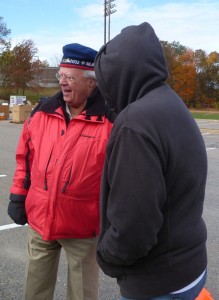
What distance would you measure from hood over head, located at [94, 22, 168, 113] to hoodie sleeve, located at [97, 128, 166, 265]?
0.22m

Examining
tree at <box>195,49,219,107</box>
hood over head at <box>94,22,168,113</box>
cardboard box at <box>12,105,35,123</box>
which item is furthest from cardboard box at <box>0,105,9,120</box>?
A: tree at <box>195,49,219,107</box>

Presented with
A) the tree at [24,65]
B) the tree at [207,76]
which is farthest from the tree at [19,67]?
the tree at [207,76]

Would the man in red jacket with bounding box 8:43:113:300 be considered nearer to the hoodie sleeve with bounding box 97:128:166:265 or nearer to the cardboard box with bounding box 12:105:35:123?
the hoodie sleeve with bounding box 97:128:166:265

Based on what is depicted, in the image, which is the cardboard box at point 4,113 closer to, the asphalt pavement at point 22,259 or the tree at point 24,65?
the asphalt pavement at point 22,259

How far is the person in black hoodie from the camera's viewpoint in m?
1.47

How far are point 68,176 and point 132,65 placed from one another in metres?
0.96

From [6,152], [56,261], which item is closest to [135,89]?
[56,261]

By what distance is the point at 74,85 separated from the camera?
2471 millimetres

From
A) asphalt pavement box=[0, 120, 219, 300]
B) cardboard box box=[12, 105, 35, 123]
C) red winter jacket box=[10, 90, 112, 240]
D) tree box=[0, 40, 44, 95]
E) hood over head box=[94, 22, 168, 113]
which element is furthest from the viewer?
tree box=[0, 40, 44, 95]

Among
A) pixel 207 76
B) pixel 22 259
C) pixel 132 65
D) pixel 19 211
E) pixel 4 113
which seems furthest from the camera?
pixel 207 76

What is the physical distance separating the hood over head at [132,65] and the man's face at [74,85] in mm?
807

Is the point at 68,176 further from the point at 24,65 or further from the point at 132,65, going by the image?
the point at 24,65

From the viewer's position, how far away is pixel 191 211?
1613 millimetres

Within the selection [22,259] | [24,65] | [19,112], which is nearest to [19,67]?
[24,65]
